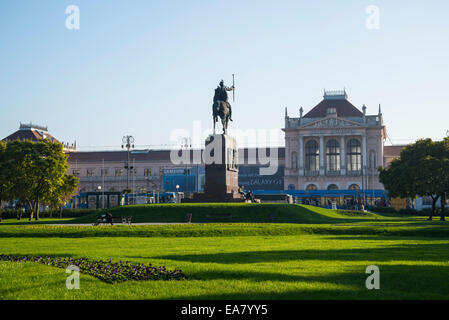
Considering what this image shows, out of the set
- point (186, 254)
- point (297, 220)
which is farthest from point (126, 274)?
point (297, 220)

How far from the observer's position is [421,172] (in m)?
48.3

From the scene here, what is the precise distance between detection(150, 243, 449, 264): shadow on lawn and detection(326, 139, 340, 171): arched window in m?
91.5

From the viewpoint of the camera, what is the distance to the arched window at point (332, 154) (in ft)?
350

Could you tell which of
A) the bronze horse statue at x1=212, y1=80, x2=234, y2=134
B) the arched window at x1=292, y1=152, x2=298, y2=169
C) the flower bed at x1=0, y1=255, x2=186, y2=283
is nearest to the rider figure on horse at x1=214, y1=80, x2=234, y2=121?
the bronze horse statue at x1=212, y1=80, x2=234, y2=134

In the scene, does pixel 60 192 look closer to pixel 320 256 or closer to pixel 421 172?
pixel 421 172

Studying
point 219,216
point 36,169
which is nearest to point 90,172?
point 36,169

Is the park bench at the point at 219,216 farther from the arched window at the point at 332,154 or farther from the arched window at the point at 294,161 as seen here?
the arched window at the point at 332,154

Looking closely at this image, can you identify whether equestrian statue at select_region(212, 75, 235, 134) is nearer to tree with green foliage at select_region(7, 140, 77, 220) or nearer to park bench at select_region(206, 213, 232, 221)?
park bench at select_region(206, 213, 232, 221)

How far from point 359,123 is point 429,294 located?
98.3 m

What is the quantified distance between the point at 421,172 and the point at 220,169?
22.2 metres

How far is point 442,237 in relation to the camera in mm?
24047

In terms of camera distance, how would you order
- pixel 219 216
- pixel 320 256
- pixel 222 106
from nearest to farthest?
pixel 320 256 < pixel 219 216 < pixel 222 106

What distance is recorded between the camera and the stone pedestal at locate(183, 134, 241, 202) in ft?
120
